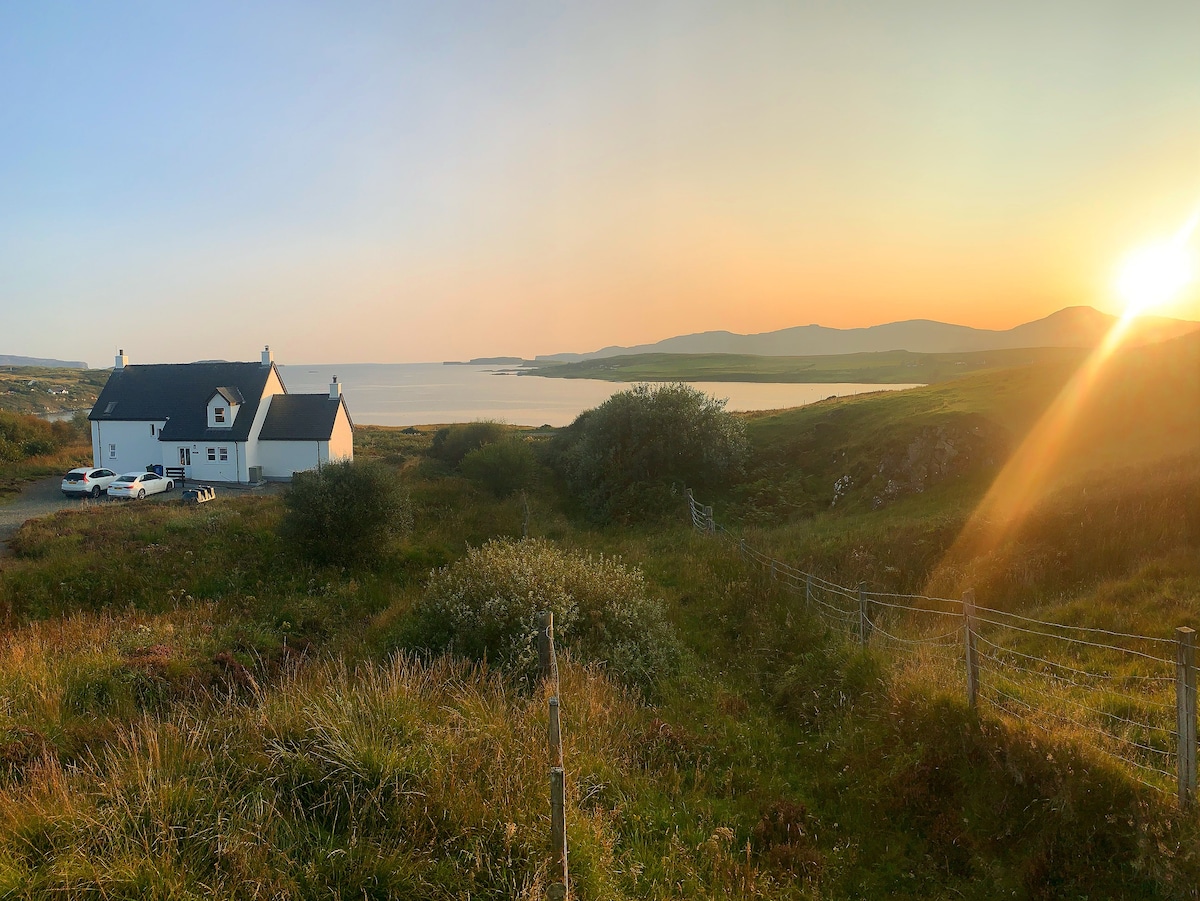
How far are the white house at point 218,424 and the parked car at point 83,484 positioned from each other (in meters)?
5.53

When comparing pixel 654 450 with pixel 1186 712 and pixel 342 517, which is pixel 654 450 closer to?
pixel 342 517

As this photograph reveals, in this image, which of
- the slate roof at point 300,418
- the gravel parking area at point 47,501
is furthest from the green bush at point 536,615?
the slate roof at point 300,418

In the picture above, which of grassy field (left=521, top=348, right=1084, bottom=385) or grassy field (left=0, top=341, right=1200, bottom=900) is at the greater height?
grassy field (left=521, top=348, right=1084, bottom=385)

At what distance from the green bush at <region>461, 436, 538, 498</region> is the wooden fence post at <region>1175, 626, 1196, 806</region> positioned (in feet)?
84.6

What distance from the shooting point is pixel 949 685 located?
737cm

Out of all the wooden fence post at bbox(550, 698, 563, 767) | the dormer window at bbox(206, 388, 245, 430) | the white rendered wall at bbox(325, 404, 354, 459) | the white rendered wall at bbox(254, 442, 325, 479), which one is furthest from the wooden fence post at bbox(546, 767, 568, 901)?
the dormer window at bbox(206, 388, 245, 430)

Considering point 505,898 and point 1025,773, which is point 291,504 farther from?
point 1025,773

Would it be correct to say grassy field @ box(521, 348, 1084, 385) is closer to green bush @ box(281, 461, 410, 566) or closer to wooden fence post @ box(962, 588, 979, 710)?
green bush @ box(281, 461, 410, 566)

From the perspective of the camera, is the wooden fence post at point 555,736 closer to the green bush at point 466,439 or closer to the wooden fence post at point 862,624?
the wooden fence post at point 862,624

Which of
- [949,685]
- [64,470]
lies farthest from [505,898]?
[64,470]

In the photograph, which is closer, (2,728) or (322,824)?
(322,824)

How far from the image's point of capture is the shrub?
2544cm

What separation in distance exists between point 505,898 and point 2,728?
18.0 feet

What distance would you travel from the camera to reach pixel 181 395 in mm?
41625
